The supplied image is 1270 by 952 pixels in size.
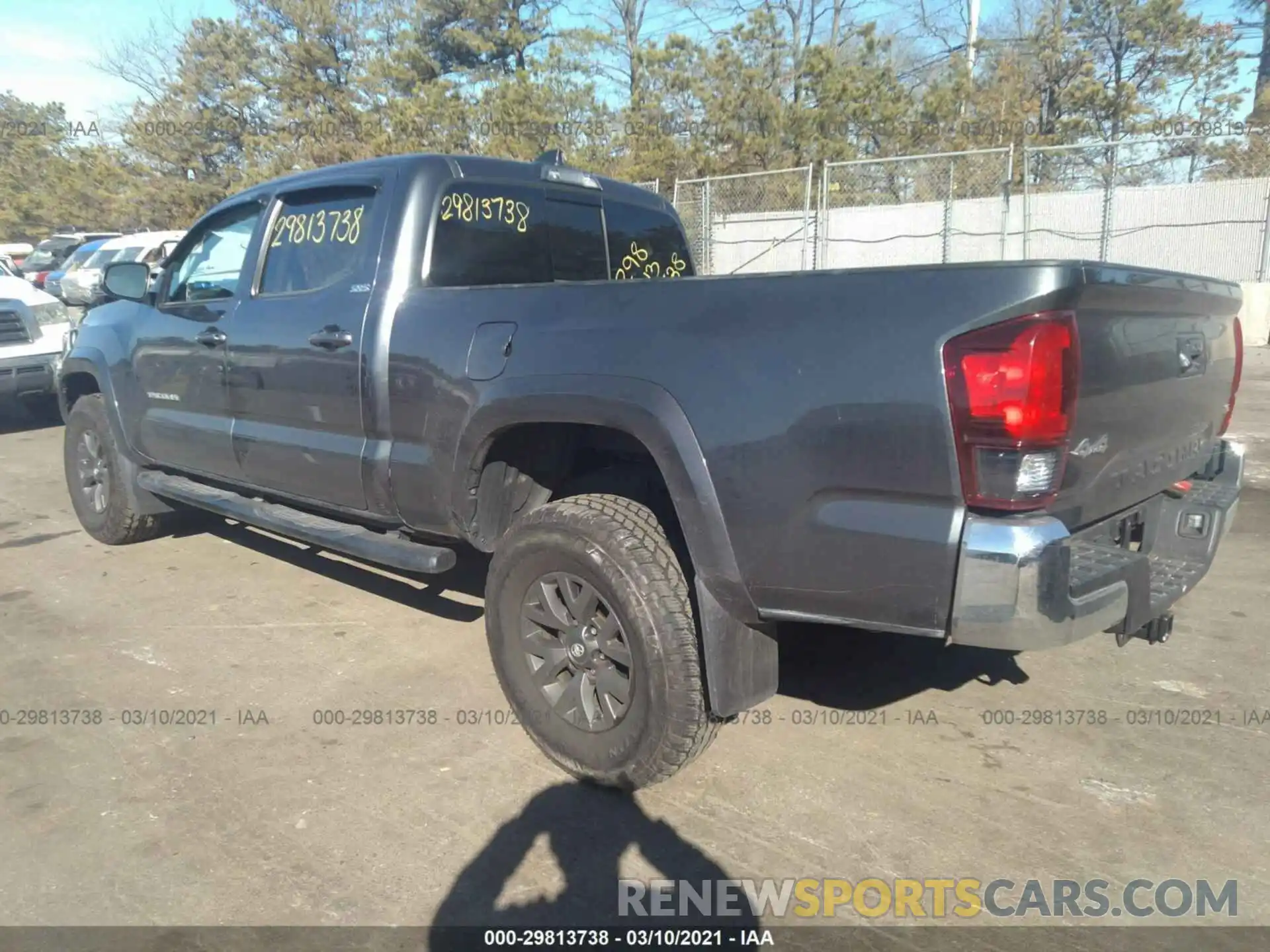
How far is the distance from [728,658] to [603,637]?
0.44 metres

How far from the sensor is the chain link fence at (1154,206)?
14.1 metres

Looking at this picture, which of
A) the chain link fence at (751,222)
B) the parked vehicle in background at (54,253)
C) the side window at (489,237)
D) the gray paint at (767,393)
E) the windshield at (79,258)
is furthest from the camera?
the parked vehicle in background at (54,253)

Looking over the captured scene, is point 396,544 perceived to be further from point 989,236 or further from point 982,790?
point 989,236

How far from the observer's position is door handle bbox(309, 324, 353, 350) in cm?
361

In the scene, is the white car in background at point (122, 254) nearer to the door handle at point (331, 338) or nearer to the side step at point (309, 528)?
the side step at point (309, 528)

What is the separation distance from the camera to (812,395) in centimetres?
237

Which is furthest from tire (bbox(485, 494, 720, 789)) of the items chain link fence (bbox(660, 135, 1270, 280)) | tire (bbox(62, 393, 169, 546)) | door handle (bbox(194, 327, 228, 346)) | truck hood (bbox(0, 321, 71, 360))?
chain link fence (bbox(660, 135, 1270, 280))

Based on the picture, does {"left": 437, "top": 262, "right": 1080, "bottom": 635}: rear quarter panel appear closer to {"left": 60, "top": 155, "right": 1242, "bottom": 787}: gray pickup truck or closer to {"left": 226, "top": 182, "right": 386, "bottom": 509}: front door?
{"left": 60, "top": 155, "right": 1242, "bottom": 787}: gray pickup truck

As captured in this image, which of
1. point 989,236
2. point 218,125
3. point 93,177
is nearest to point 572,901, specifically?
point 989,236

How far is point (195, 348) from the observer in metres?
4.53

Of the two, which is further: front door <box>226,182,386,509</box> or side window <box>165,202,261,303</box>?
side window <box>165,202,261,303</box>

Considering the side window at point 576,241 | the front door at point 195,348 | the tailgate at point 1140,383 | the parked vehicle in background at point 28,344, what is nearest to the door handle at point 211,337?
the front door at point 195,348

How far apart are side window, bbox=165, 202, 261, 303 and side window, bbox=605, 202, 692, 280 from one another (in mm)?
1666

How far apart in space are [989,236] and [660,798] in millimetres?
14996
